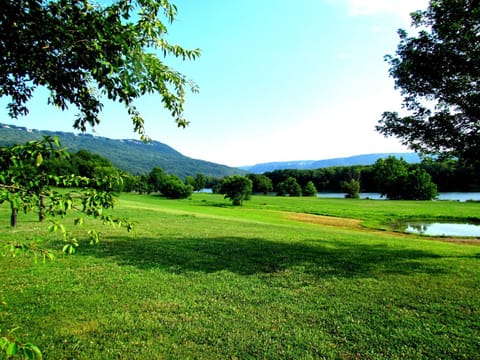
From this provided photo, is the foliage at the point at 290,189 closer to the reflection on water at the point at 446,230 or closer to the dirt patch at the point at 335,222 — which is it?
the dirt patch at the point at 335,222

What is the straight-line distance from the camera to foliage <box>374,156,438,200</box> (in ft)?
312

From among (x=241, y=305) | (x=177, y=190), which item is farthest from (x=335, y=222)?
(x=177, y=190)

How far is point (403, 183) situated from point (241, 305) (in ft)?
360

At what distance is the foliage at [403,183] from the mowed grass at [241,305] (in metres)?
96.9

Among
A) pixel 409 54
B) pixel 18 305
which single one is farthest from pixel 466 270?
pixel 18 305

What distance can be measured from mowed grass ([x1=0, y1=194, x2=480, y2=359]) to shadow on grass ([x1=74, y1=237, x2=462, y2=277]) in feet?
0.28

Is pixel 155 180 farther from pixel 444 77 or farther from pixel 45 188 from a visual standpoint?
pixel 45 188

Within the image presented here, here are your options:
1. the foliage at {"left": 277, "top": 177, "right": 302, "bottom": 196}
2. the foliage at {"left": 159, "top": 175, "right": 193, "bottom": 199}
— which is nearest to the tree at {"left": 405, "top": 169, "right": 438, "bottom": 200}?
the foliage at {"left": 277, "top": 177, "right": 302, "bottom": 196}

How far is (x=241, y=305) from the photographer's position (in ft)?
23.4

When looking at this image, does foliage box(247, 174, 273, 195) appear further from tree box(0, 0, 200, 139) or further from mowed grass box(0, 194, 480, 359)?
tree box(0, 0, 200, 139)

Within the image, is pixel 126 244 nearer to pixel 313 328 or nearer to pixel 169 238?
pixel 169 238

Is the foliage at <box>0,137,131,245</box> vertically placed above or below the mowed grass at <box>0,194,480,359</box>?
above

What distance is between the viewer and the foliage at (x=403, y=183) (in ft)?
312

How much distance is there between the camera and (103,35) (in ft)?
10.4
